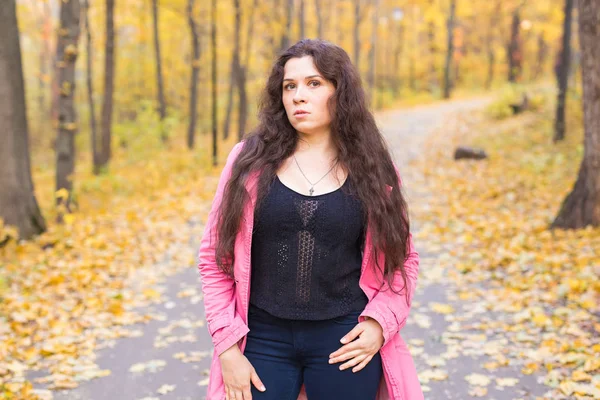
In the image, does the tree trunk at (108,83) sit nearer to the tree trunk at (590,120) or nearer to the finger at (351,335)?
the tree trunk at (590,120)

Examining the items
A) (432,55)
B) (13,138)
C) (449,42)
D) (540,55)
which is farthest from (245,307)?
(432,55)

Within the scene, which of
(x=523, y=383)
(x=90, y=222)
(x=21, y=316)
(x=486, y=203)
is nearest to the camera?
(x=523, y=383)

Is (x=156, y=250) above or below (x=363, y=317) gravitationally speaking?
below

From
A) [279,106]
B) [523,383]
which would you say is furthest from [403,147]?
[279,106]

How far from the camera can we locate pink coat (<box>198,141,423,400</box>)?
2.28m

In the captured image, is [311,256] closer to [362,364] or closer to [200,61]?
[362,364]

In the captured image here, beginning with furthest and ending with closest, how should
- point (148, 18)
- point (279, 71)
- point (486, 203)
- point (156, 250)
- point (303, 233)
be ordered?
point (148, 18) < point (486, 203) < point (156, 250) < point (279, 71) < point (303, 233)

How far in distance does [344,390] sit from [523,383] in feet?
8.43

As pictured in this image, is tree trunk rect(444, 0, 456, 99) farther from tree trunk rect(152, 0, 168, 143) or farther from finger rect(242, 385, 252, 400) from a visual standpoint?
finger rect(242, 385, 252, 400)

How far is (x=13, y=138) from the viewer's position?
8.50 m

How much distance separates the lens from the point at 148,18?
22.7 metres

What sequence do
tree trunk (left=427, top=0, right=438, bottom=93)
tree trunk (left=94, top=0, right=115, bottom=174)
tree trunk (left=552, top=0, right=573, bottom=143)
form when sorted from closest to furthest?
tree trunk (left=552, top=0, right=573, bottom=143)
tree trunk (left=94, top=0, right=115, bottom=174)
tree trunk (left=427, top=0, right=438, bottom=93)

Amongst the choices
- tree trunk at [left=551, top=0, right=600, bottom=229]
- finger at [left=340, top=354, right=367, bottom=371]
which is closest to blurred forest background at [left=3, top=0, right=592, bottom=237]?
finger at [left=340, top=354, right=367, bottom=371]

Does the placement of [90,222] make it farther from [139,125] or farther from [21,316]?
[139,125]
